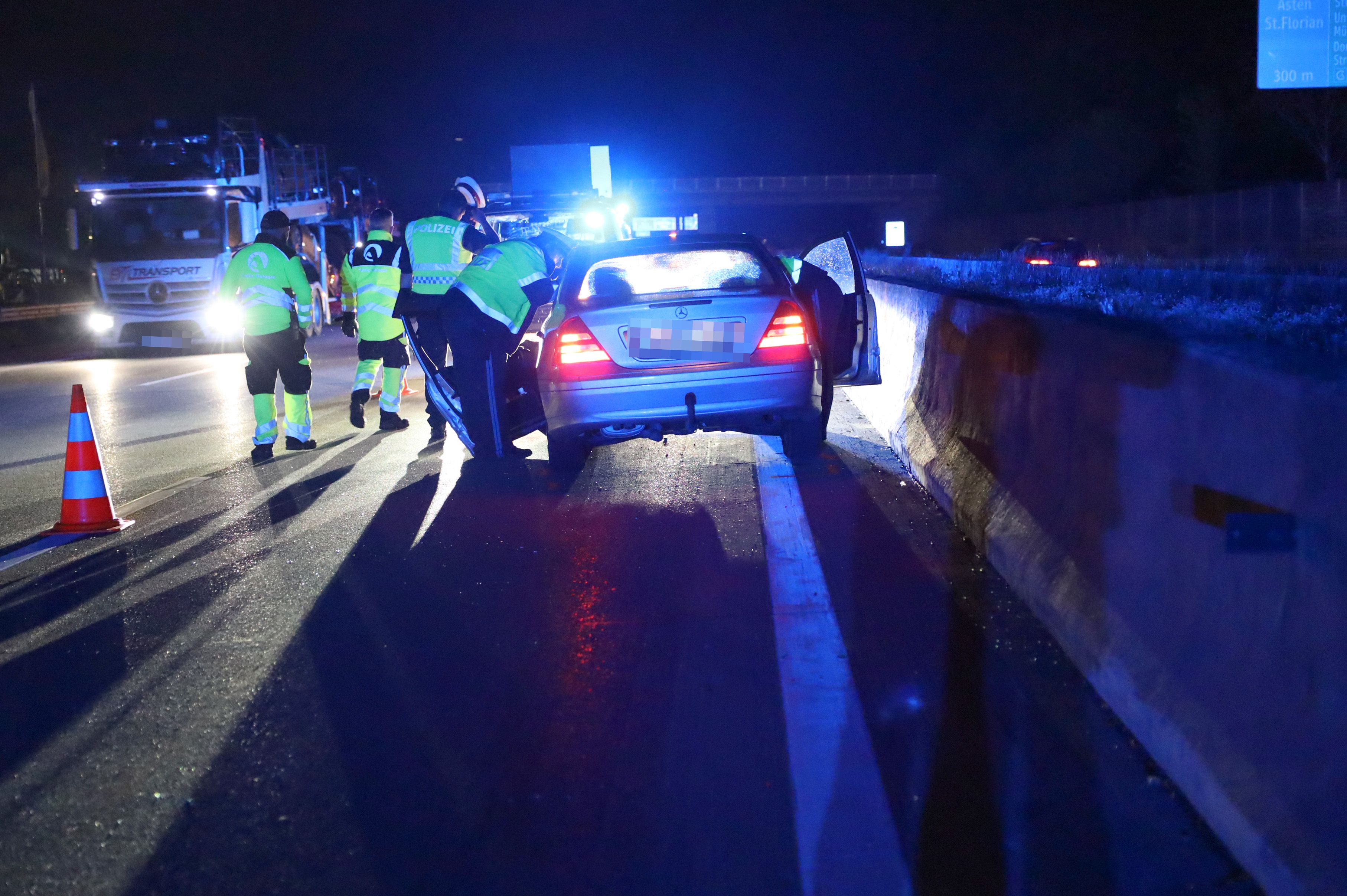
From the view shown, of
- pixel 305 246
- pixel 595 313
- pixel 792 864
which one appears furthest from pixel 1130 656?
pixel 305 246

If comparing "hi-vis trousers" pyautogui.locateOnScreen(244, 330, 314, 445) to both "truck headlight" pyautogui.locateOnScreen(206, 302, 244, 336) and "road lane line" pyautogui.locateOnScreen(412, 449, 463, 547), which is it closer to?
"road lane line" pyautogui.locateOnScreen(412, 449, 463, 547)

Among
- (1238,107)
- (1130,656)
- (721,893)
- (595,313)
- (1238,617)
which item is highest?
(1238,107)

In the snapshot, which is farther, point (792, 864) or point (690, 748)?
point (690, 748)

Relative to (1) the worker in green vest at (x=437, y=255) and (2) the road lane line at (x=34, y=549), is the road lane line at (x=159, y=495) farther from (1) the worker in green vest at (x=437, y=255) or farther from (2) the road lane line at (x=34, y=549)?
(1) the worker in green vest at (x=437, y=255)

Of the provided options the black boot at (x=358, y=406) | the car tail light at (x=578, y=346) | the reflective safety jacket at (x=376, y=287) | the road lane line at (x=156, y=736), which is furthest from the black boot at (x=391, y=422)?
the road lane line at (x=156, y=736)

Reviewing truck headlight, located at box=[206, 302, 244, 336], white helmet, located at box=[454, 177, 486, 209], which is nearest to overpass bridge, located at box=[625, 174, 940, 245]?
truck headlight, located at box=[206, 302, 244, 336]

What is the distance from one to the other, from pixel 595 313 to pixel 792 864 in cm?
518

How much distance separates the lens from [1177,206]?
39.7 metres

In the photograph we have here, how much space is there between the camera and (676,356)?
8.12 meters

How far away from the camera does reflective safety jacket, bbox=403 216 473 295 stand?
33.5 ft

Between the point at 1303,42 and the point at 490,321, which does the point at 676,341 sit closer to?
the point at 490,321

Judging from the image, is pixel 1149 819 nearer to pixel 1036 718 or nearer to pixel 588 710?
pixel 1036 718

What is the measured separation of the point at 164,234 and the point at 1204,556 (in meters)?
23.3

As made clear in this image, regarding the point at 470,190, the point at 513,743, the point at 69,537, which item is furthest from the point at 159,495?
the point at 513,743
